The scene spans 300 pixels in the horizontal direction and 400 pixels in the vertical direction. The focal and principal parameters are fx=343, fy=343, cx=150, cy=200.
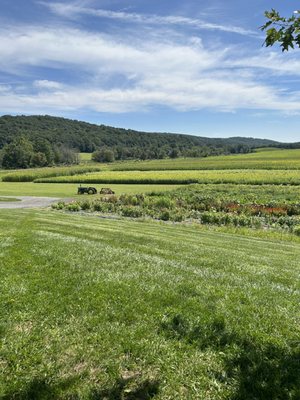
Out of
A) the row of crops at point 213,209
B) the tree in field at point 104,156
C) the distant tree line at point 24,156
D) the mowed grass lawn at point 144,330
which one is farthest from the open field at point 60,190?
the tree in field at point 104,156

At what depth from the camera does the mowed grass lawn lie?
3.68 metres

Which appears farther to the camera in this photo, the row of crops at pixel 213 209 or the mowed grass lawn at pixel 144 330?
the row of crops at pixel 213 209

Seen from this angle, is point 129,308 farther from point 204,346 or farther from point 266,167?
point 266,167

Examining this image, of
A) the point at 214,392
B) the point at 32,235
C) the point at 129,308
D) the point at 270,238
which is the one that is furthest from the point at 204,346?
the point at 270,238

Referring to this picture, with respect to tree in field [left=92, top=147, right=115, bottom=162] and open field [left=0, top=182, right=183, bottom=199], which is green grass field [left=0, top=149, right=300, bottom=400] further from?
tree in field [left=92, top=147, right=115, bottom=162]

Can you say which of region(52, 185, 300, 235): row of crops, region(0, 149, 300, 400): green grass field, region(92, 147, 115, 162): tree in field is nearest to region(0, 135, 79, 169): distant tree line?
region(92, 147, 115, 162): tree in field

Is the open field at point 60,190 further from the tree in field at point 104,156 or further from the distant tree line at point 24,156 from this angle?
the tree in field at point 104,156

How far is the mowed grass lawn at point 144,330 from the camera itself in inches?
145

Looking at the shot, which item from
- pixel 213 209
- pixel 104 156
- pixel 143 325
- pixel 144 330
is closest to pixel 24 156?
pixel 104 156

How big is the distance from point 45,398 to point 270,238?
55.3 feet

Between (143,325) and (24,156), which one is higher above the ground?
(143,325)

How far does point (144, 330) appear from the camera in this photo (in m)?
4.71

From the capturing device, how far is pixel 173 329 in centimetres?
474

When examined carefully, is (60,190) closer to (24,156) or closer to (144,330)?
(144,330)
